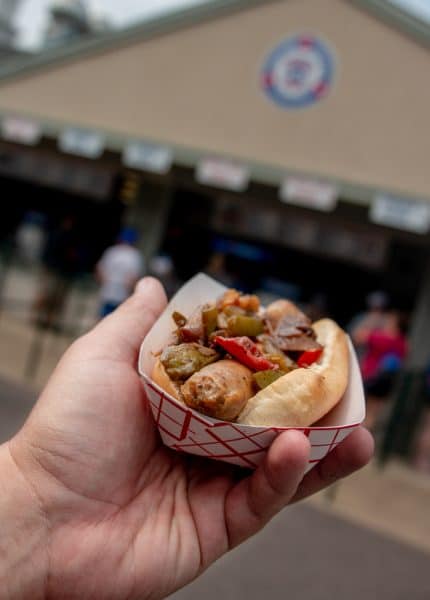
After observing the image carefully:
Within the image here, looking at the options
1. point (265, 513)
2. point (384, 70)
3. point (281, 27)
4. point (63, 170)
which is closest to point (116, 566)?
point (265, 513)

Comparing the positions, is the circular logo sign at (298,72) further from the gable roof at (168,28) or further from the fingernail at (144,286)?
the fingernail at (144,286)

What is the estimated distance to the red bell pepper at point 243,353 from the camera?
2393mm

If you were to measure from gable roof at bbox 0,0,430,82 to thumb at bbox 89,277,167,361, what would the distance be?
9572 millimetres

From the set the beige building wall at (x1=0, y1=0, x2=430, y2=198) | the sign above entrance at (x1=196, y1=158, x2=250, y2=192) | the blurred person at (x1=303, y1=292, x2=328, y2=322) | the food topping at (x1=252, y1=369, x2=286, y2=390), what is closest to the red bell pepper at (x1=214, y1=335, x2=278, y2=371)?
the food topping at (x1=252, y1=369, x2=286, y2=390)

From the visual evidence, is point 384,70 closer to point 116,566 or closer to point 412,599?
point 412,599

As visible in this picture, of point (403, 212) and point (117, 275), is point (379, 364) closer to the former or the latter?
point (403, 212)

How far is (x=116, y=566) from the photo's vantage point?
202 cm

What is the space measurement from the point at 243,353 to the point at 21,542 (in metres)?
1.00

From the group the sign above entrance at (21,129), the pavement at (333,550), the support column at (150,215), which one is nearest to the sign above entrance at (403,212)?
the pavement at (333,550)

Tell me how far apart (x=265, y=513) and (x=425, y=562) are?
422cm

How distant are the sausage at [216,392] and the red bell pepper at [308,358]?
0.63 metres

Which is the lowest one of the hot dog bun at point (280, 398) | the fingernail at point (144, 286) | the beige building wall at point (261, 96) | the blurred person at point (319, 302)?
the blurred person at point (319, 302)

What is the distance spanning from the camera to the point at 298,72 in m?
11.6

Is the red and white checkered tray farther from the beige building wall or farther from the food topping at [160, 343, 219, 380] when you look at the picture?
the beige building wall
